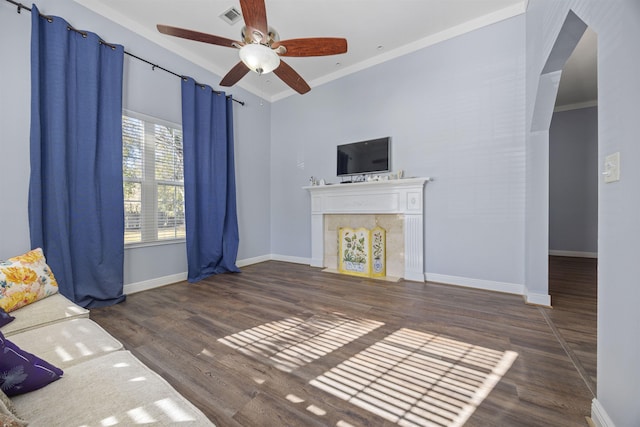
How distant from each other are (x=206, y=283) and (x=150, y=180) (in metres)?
1.48

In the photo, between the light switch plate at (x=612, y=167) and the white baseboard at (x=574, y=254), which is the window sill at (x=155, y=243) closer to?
the light switch plate at (x=612, y=167)

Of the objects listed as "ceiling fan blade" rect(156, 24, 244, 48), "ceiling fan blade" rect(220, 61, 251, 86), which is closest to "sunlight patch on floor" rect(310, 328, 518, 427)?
"ceiling fan blade" rect(156, 24, 244, 48)

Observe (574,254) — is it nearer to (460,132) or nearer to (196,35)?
(460,132)

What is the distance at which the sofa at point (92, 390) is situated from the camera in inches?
30.5

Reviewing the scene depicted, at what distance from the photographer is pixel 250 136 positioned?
15.3 ft

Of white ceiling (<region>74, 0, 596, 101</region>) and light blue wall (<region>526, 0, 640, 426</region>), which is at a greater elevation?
white ceiling (<region>74, 0, 596, 101</region>)

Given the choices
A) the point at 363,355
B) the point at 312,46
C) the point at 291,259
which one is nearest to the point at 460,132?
the point at 312,46

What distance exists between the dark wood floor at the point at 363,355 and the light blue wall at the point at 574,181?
137 inches

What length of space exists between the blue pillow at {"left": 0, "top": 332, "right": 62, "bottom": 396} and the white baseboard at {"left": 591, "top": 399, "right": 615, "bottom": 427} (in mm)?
2113

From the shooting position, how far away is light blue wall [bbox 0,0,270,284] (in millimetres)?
2262

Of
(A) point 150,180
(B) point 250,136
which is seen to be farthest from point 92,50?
(B) point 250,136

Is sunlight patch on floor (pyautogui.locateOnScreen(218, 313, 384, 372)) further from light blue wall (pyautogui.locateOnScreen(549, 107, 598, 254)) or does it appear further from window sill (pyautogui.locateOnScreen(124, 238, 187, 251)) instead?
light blue wall (pyautogui.locateOnScreen(549, 107, 598, 254))

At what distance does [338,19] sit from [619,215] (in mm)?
3251

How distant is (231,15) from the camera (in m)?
2.99
